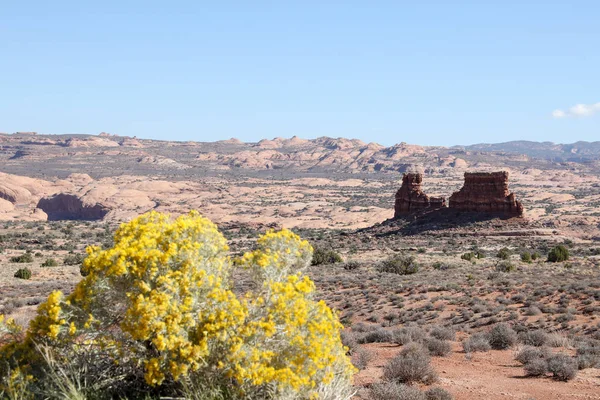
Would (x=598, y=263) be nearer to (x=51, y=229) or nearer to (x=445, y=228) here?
(x=445, y=228)

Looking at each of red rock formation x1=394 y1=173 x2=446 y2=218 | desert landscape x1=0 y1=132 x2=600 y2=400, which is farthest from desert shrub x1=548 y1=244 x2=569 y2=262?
red rock formation x1=394 y1=173 x2=446 y2=218

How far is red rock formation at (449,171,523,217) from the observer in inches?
2023

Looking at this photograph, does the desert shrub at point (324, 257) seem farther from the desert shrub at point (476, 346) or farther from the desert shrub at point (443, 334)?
the desert shrub at point (476, 346)

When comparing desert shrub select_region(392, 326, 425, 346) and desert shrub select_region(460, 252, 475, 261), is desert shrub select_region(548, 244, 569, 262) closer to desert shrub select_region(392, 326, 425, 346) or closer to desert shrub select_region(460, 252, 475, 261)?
desert shrub select_region(460, 252, 475, 261)

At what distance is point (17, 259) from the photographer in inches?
1500

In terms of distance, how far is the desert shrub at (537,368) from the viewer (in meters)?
10.2

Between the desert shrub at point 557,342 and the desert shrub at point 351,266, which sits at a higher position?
the desert shrub at point 557,342

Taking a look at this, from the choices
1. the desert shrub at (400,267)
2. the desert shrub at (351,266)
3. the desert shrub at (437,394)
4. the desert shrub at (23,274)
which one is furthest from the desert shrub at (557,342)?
the desert shrub at (23,274)

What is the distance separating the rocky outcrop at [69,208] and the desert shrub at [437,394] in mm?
81559

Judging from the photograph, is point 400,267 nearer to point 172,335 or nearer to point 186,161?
point 172,335

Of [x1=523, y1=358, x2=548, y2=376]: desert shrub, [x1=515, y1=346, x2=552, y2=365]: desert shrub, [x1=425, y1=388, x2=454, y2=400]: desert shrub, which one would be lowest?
[x1=515, y1=346, x2=552, y2=365]: desert shrub

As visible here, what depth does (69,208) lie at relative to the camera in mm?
87438

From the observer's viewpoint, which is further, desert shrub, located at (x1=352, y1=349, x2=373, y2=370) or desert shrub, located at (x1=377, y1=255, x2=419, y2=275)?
desert shrub, located at (x1=377, y1=255, x2=419, y2=275)

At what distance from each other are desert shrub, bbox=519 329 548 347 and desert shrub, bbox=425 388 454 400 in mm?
6214
